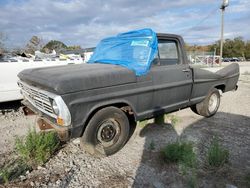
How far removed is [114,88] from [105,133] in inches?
30.5

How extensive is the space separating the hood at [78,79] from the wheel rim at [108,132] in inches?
25.9

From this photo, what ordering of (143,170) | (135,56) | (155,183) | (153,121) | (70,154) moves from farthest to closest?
(153,121) → (135,56) → (70,154) → (143,170) → (155,183)

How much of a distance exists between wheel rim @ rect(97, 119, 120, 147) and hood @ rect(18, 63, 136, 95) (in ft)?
2.16

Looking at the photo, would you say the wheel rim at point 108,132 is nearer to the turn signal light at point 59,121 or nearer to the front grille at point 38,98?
the turn signal light at point 59,121

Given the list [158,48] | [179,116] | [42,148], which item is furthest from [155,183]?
[179,116]

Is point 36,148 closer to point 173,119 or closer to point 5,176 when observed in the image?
point 5,176

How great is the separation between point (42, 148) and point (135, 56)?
2.28 meters

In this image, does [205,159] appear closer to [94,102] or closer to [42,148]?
[94,102]

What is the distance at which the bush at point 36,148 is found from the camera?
11.6ft

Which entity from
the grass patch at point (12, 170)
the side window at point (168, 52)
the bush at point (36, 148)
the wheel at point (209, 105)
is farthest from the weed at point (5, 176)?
the wheel at point (209, 105)

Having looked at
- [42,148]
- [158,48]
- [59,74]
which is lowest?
[42,148]

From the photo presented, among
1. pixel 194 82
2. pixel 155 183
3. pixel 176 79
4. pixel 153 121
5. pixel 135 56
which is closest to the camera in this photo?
pixel 155 183

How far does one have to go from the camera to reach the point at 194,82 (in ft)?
16.6

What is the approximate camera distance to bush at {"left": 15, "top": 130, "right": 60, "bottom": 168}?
3.53 meters
